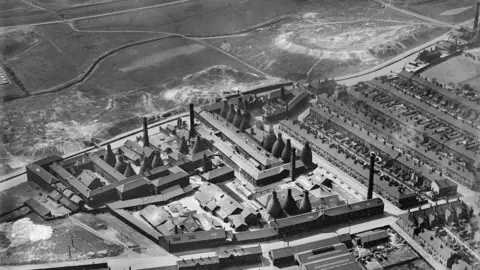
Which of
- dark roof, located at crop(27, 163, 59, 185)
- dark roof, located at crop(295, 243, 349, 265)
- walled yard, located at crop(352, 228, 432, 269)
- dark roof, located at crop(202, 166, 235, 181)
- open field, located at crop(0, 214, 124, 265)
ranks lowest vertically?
walled yard, located at crop(352, 228, 432, 269)

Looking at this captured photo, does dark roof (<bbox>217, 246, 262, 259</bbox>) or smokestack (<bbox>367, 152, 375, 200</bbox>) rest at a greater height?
smokestack (<bbox>367, 152, 375, 200</bbox>)

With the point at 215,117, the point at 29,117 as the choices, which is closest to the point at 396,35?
the point at 215,117

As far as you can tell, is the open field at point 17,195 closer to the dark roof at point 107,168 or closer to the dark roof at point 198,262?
the dark roof at point 107,168

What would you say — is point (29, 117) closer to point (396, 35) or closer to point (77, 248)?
point (77, 248)

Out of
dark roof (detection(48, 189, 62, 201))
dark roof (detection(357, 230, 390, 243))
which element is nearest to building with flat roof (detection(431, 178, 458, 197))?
dark roof (detection(357, 230, 390, 243))

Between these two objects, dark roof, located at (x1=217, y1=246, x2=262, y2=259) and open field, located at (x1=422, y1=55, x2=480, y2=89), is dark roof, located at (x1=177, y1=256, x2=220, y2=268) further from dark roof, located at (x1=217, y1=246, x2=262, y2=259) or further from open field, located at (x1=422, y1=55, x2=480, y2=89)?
open field, located at (x1=422, y1=55, x2=480, y2=89)

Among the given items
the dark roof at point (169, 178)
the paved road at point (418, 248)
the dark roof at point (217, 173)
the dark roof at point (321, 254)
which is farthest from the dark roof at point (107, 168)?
the paved road at point (418, 248)
